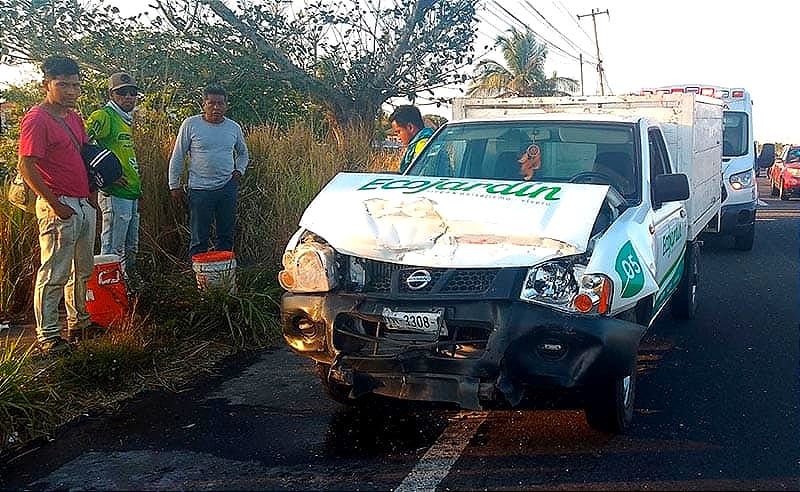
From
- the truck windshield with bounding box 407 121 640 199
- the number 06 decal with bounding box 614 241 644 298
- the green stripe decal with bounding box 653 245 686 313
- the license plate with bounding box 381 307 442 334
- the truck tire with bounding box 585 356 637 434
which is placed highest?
the truck windshield with bounding box 407 121 640 199

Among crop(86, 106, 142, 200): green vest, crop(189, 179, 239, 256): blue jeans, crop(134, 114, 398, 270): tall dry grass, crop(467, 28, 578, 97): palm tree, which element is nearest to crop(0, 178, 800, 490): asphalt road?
crop(86, 106, 142, 200): green vest

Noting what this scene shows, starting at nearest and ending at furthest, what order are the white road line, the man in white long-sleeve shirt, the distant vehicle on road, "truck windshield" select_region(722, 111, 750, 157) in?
the white road line
the man in white long-sleeve shirt
"truck windshield" select_region(722, 111, 750, 157)
the distant vehicle on road

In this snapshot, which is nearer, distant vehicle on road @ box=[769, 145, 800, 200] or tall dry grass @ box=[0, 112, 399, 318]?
tall dry grass @ box=[0, 112, 399, 318]

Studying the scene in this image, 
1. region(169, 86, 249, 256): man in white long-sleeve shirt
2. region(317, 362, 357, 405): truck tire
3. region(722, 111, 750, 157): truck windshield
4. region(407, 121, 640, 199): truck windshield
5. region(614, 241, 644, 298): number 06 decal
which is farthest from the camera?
region(722, 111, 750, 157): truck windshield

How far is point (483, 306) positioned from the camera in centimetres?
389

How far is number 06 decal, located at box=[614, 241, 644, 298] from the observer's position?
4.14m

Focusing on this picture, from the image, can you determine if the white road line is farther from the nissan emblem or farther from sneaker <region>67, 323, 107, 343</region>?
sneaker <region>67, 323, 107, 343</region>

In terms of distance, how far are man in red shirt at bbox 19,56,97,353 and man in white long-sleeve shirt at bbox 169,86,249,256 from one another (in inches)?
70.7

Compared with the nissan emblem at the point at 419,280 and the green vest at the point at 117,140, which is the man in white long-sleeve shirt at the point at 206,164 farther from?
the nissan emblem at the point at 419,280

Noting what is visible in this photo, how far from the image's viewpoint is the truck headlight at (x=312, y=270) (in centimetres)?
427

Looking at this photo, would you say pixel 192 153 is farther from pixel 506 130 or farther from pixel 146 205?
pixel 506 130

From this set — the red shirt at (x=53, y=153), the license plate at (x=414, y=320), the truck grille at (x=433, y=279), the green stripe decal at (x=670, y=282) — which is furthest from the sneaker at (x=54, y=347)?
the green stripe decal at (x=670, y=282)

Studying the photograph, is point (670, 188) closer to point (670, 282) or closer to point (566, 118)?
point (566, 118)

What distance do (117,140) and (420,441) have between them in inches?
156
